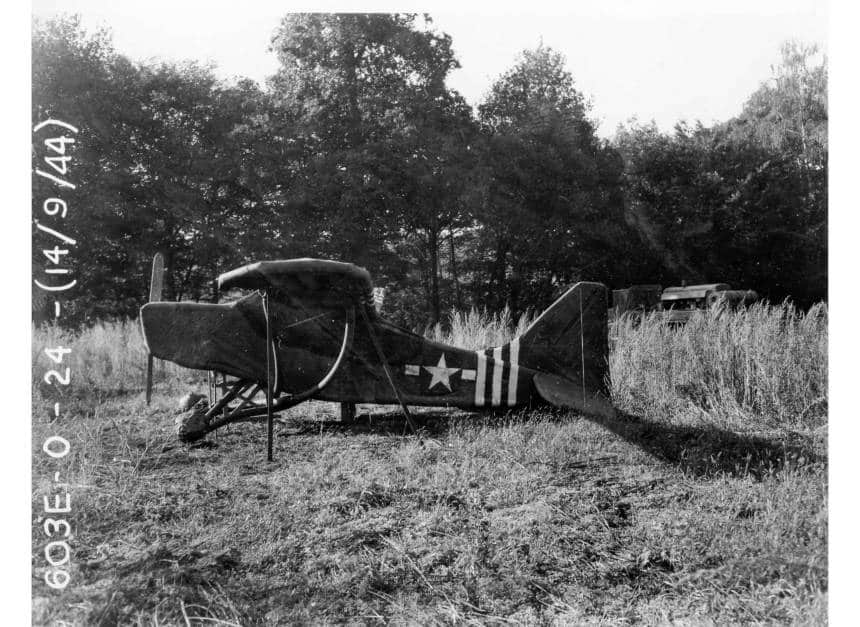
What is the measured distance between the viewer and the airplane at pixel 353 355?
473cm

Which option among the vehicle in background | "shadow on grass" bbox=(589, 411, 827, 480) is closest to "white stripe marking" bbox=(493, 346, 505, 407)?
"shadow on grass" bbox=(589, 411, 827, 480)

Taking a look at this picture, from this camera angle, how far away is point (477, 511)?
3.27 metres

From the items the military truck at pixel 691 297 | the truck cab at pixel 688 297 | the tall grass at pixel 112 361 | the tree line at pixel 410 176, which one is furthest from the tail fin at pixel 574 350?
the truck cab at pixel 688 297

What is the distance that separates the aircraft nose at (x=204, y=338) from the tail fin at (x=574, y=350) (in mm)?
2397

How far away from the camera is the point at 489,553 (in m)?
2.74

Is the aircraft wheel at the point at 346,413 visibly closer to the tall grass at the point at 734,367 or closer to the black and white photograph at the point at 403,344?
the black and white photograph at the point at 403,344

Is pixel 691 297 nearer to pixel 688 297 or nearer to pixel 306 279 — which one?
pixel 688 297

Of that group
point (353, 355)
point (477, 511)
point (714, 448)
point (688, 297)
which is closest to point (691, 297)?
point (688, 297)

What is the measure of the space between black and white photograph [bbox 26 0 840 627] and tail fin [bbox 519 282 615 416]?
1.1 inches

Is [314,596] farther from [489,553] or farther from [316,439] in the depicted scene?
[316,439]

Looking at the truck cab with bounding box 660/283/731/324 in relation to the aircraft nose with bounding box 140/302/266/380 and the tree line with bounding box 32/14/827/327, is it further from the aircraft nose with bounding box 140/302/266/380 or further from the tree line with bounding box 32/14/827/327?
the aircraft nose with bounding box 140/302/266/380

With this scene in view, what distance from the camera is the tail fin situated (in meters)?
4.97

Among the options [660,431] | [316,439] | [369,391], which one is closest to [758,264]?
[660,431]
